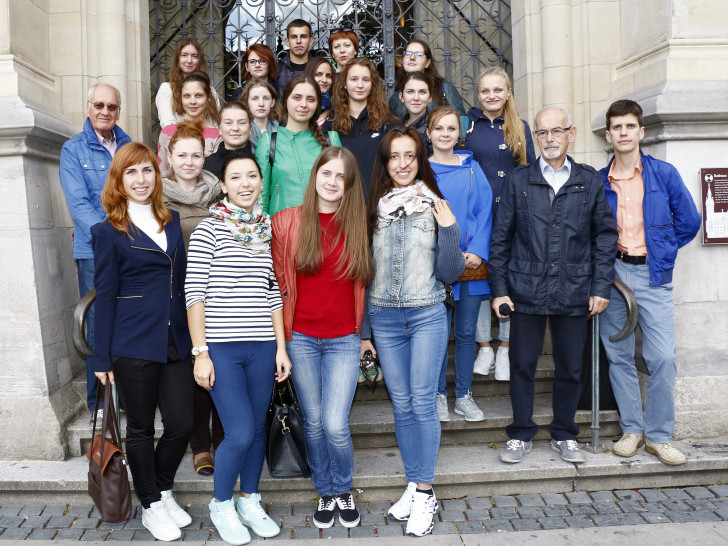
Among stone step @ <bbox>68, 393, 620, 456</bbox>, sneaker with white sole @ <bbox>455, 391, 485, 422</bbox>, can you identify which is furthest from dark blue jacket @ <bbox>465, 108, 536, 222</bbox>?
stone step @ <bbox>68, 393, 620, 456</bbox>

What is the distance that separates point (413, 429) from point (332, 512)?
2.06ft

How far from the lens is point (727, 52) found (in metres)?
4.74

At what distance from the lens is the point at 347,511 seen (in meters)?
3.62

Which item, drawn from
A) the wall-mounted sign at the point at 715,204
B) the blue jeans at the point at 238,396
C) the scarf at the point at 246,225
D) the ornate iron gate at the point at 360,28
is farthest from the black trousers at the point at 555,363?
the ornate iron gate at the point at 360,28

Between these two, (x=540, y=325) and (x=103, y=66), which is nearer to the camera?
(x=540, y=325)

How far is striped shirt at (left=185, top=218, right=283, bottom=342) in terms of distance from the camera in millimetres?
3240

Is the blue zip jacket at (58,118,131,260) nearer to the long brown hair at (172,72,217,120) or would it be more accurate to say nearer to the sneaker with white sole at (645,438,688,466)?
the long brown hair at (172,72,217,120)

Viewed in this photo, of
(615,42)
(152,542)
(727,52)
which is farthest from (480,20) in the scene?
(152,542)

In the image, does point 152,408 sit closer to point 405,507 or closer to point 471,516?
point 405,507

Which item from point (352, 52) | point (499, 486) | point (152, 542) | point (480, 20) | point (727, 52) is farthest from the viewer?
point (480, 20)

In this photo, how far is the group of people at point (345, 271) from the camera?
3.35m

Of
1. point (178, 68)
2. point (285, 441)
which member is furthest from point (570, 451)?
point (178, 68)

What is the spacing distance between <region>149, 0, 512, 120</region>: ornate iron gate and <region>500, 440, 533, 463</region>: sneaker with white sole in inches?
143

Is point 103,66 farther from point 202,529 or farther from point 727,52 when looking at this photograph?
point 727,52
